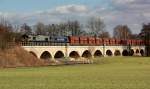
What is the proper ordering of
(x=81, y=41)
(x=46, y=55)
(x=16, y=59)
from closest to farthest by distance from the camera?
1. (x=16, y=59)
2. (x=46, y=55)
3. (x=81, y=41)

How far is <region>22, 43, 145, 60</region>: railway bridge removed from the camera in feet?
459

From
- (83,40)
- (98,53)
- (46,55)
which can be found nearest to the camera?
(46,55)

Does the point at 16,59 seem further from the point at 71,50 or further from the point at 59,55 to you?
the point at 71,50

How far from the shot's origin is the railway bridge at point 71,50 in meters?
140

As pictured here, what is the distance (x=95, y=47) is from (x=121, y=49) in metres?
25.1

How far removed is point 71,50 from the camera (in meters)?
160

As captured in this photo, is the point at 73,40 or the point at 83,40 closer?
the point at 73,40

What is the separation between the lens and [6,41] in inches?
4274

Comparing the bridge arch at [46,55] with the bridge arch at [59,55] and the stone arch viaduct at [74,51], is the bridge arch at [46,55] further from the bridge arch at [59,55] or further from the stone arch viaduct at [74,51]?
the bridge arch at [59,55]

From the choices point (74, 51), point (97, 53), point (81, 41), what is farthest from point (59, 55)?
point (97, 53)

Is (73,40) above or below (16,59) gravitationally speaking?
above

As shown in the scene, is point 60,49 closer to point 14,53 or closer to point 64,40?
point 64,40

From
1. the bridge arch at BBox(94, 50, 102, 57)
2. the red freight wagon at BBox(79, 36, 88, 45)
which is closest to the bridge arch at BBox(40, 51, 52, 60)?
the red freight wagon at BBox(79, 36, 88, 45)

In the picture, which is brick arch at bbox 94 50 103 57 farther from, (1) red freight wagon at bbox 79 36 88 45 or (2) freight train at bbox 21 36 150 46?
(1) red freight wagon at bbox 79 36 88 45
